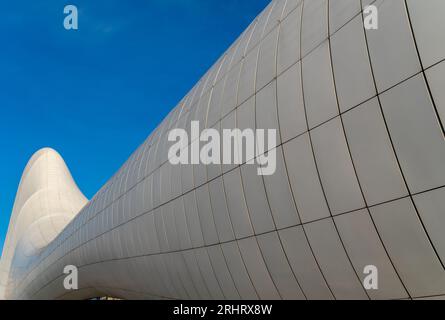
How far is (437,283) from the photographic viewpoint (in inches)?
265

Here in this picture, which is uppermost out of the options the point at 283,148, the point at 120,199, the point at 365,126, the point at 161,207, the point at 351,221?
the point at 120,199

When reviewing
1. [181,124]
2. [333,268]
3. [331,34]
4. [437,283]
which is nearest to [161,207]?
[181,124]

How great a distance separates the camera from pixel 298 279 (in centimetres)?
993

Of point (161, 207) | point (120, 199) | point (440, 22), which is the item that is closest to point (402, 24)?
point (440, 22)

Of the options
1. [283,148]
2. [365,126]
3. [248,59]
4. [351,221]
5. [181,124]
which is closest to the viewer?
[365,126]

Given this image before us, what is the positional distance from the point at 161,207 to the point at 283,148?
888 cm

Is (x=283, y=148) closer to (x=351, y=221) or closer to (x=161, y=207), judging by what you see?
(x=351, y=221)

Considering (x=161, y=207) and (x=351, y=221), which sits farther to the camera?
(x=161, y=207)

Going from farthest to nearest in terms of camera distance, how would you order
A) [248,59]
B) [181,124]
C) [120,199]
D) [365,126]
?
[120,199]
[181,124]
[248,59]
[365,126]

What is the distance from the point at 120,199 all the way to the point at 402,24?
1924 cm

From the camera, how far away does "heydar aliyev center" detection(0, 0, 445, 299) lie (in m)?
6.56

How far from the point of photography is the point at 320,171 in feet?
28.1

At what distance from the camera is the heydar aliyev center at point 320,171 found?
6.56m
